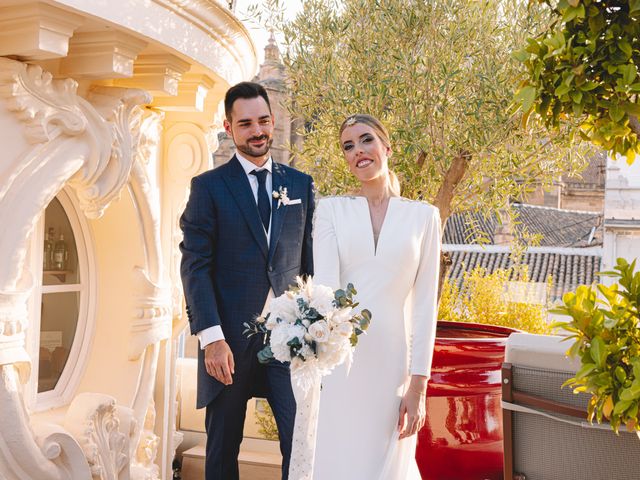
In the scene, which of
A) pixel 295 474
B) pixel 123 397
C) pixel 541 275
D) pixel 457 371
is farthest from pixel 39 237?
pixel 541 275

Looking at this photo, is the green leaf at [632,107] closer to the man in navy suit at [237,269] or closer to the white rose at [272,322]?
the white rose at [272,322]

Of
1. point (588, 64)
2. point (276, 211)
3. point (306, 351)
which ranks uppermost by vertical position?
point (588, 64)

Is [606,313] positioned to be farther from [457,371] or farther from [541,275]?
[541,275]

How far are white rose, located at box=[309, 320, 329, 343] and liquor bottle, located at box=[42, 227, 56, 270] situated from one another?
6.24ft

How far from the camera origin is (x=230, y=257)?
3.39 m

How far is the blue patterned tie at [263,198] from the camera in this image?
3.50 meters

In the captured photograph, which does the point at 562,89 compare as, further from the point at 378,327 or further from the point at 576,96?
the point at 378,327

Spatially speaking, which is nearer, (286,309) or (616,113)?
(616,113)

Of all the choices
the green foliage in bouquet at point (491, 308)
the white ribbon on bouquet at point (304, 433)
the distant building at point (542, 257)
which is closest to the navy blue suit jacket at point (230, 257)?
the white ribbon on bouquet at point (304, 433)

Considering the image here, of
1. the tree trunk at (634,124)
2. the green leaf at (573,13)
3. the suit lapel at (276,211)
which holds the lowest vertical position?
the suit lapel at (276,211)

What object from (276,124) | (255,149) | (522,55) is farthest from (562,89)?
(276,124)

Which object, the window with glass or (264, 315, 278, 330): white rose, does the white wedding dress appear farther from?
the window with glass

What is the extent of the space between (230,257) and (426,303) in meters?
0.84

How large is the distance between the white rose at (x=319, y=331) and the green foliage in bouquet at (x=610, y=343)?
732mm
